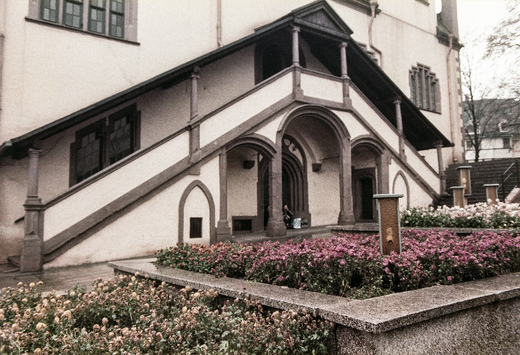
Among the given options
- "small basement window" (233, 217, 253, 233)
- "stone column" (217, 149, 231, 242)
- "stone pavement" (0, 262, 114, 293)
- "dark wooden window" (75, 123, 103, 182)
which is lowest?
"stone pavement" (0, 262, 114, 293)

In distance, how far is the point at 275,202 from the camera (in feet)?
44.1

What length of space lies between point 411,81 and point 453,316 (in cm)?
2140

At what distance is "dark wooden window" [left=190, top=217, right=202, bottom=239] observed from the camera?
38.6 feet

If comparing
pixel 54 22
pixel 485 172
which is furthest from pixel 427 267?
pixel 485 172

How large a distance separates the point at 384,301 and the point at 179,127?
38.2ft

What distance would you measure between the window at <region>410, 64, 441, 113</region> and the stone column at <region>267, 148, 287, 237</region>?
→ 12.6m

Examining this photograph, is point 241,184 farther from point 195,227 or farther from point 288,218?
point 195,227

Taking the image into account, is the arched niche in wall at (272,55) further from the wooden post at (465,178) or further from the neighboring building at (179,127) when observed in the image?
the wooden post at (465,178)

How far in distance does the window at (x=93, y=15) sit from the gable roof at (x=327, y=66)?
2309mm

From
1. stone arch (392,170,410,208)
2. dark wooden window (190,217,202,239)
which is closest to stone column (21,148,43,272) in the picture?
dark wooden window (190,217,202,239)

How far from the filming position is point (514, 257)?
18.6 feet

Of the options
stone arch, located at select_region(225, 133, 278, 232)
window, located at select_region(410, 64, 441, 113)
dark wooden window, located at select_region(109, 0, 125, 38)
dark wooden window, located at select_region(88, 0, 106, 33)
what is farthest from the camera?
window, located at select_region(410, 64, 441, 113)

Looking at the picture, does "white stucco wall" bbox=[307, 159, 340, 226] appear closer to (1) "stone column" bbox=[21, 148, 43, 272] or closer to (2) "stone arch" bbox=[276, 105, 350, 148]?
(2) "stone arch" bbox=[276, 105, 350, 148]

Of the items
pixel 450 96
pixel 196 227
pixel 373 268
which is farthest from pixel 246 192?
pixel 450 96
